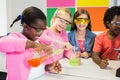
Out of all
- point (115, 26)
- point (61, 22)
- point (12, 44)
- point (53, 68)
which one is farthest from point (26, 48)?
point (115, 26)

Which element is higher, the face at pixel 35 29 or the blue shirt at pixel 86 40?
the face at pixel 35 29

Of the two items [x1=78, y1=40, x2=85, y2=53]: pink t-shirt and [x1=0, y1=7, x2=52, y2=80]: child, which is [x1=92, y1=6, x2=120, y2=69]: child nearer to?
[x1=78, y1=40, x2=85, y2=53]: pink t-shirt

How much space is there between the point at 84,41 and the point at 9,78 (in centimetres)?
65

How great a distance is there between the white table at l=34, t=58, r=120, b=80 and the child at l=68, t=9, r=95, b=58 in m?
0.15

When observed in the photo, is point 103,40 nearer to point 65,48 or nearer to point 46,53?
point 65,48

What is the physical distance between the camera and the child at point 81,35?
1.20 m

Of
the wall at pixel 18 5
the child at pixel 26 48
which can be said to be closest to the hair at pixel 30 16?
the child at pixel 26 48

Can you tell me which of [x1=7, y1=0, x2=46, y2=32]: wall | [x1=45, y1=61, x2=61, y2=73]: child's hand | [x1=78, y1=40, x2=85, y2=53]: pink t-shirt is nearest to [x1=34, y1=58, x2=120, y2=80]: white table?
[x1=45, y1=61, x2=61, y2=73]: child's hand

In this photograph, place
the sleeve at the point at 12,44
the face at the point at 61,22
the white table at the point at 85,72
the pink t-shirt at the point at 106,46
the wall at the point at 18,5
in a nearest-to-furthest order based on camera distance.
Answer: the sleeve at the point at 12,44
the white table at the point at 85,72
the face at the point at 61,22
the pink t-shirt at the point at 106,46
the wall at the point at 18,5

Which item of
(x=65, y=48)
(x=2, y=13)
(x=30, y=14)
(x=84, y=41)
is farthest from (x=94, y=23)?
(x=30, y=14)

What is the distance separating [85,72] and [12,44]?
1.32 feet

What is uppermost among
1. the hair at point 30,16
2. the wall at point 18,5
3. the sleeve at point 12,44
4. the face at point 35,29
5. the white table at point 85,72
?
the wall at point 18,5

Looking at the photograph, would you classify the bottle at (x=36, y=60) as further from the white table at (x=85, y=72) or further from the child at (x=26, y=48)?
the white table at (x=85, y=72)

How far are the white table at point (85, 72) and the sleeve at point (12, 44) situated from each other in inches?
8.8
